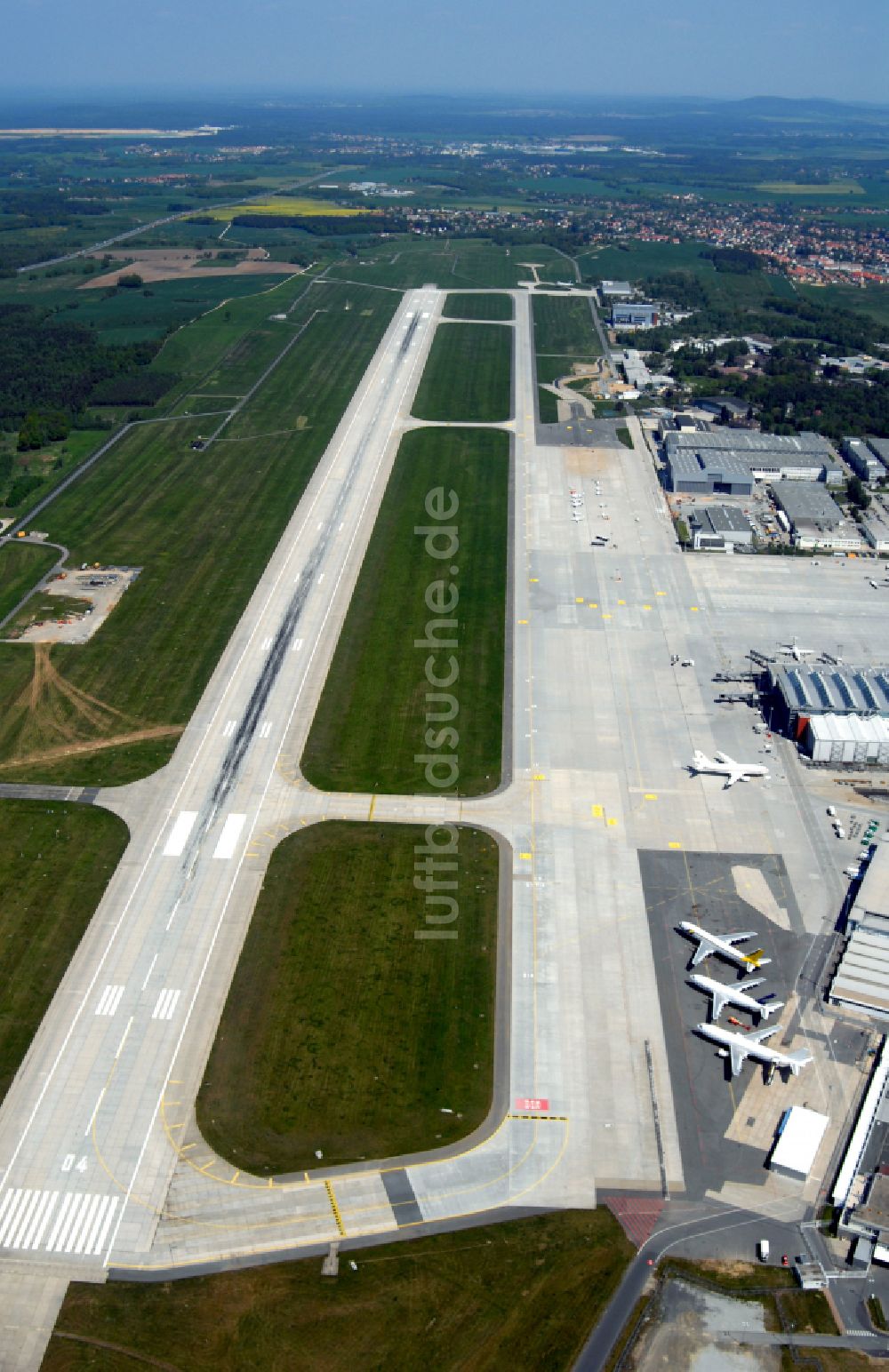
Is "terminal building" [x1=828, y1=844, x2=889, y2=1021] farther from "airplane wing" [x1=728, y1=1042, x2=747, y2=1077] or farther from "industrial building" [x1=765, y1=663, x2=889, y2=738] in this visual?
"industrial building" [x1=765, y1=663, x2=889, y2=738]

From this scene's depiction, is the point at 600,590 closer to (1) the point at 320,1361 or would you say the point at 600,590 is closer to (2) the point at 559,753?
(2) the point at 559,753

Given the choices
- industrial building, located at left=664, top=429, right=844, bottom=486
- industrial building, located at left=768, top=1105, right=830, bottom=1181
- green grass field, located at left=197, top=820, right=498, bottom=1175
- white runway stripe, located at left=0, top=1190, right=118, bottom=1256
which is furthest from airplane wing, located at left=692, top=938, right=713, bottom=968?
industrial building, located at left=664, top=429, right=844, bottom=486

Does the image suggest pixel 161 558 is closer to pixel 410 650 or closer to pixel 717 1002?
pixel 410 650

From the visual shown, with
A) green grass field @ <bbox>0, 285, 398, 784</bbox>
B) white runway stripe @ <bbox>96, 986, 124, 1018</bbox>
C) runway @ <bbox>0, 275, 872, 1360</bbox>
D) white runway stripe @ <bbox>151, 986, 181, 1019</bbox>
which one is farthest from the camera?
green grass field @ <bbox>0, 285, 398, 784</bbox>

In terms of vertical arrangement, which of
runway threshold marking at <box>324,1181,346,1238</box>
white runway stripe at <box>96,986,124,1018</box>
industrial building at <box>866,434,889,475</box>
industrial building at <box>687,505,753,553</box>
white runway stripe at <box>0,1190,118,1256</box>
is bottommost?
white runway stripe at <box>0,1190,118,1256</box>

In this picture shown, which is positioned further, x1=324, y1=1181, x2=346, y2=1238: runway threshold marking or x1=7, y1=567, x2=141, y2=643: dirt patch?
x1=7, y1=567, x2=141, y2=643: dirt patch

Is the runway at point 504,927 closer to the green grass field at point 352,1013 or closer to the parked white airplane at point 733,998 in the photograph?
the green grass field at point 352,1013

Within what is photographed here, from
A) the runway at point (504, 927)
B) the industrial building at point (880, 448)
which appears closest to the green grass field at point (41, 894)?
the runway at point (504, 927)
